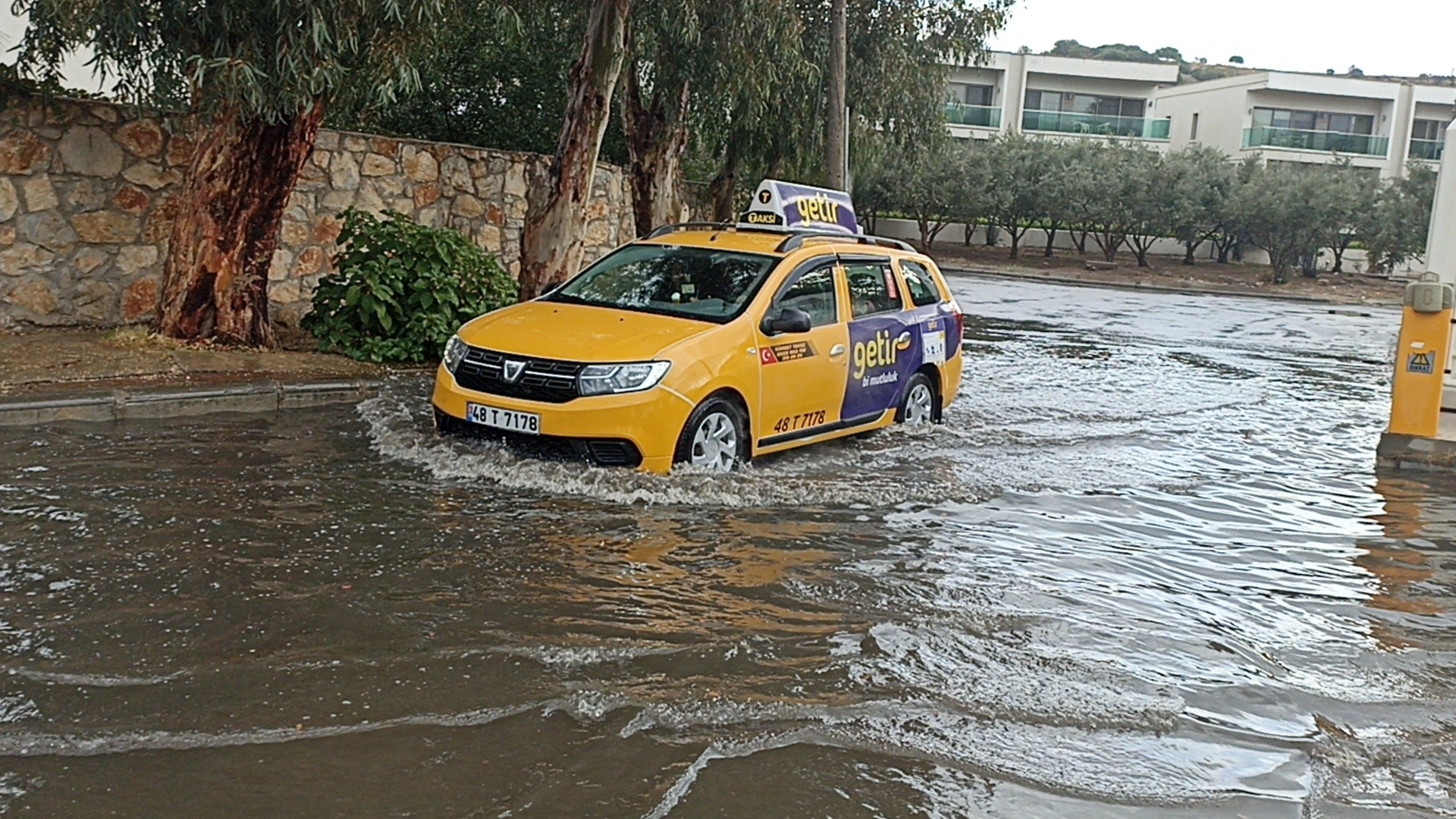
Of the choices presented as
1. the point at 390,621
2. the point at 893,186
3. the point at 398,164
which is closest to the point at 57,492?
the point at 390,621

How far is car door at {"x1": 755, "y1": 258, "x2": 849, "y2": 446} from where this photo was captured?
8.90 metres

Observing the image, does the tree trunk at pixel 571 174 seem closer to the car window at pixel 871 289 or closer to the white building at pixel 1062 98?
the car window at pixel 871 289

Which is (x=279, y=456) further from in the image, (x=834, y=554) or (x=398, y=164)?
(x=398, y=164)

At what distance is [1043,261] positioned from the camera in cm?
5153

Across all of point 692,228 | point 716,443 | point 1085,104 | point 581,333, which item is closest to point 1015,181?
point 1085,104

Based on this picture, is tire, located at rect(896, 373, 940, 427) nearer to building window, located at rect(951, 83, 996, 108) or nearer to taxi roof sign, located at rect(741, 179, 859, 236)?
taxi roof sign, located at rect(741, 179, 859, 236)

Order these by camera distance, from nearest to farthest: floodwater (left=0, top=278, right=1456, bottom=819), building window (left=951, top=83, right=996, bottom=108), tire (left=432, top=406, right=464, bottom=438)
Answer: floodwater (left=0, top=278, right=1456, bottom=819)
tire (left=432, top=406, right=464, bottom=438)
building window (left=951, top=83, right=996, bottom=108)

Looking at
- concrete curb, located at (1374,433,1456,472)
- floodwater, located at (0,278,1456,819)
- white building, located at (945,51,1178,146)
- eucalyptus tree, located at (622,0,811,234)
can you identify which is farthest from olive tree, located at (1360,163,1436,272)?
floodwater, located at (0,278,1456,819)

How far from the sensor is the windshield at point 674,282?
9.03m

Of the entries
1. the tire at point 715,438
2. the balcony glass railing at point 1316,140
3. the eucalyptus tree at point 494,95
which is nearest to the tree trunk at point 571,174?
the eucalyptus tree at point 494,95

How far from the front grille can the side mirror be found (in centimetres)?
146

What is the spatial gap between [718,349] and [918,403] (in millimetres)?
3095

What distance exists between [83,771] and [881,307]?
7.36 m

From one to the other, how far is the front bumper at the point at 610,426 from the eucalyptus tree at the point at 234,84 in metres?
3.64
